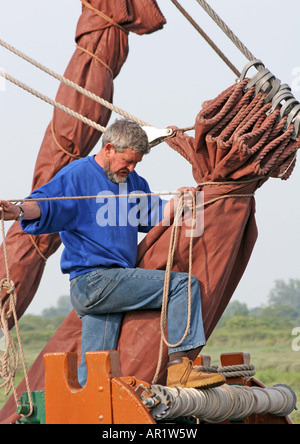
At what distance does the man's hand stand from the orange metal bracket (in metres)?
0.59

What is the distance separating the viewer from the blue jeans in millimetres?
3699

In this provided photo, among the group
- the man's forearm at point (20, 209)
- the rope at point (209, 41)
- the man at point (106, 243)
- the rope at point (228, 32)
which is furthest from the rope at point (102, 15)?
the man's forearm at point (20, 209)

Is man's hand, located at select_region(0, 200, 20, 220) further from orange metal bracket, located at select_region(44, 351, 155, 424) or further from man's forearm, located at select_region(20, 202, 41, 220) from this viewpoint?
orange metal bracket, located at select_region(44, 351, 155, 424)

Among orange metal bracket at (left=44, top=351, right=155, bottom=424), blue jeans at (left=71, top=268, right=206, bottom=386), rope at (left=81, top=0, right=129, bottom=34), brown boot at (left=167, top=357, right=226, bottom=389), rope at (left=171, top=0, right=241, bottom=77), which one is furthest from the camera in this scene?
rope at (left=81, top=0, right=129, bottom=34)

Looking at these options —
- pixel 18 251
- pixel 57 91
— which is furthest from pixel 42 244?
pixel 57 91

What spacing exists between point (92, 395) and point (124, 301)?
557 mm

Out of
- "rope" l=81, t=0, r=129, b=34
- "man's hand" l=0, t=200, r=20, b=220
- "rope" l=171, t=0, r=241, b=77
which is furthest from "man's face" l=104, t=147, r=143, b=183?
"rope" l=81, t=0, r=129, b=34

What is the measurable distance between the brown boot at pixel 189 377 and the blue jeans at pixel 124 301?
84mm

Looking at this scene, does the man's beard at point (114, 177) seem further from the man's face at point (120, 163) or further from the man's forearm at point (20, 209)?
the man's forearm at point (20, 209)

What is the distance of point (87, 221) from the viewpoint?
12.8ft

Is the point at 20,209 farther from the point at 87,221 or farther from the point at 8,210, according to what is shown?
the point at 87,221

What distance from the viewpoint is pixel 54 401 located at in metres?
3.48
